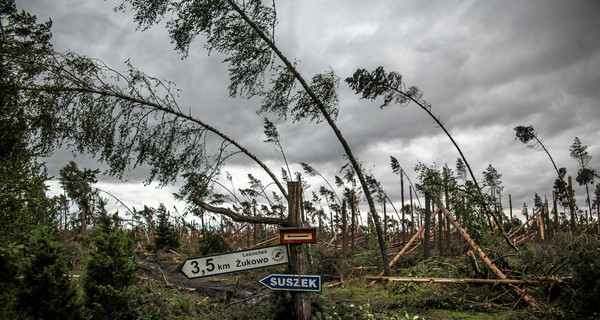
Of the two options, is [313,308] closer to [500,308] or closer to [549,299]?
[500,308]

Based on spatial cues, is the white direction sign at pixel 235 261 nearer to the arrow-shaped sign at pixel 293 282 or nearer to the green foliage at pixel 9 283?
the arrow-shaped sign at pixel 293 282

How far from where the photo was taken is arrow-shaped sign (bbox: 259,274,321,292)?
515cm

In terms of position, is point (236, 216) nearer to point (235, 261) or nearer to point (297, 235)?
point (235, 261)

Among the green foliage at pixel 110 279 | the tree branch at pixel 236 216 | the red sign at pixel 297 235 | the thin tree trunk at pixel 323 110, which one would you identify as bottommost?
the green foliage at pixel 110 279

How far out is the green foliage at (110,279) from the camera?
765 cm

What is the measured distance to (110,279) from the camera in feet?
26.0

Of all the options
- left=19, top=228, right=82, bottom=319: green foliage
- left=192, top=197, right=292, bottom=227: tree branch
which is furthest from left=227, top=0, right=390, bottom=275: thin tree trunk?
left=19, top=228, right=82, bottom=319: green foliage

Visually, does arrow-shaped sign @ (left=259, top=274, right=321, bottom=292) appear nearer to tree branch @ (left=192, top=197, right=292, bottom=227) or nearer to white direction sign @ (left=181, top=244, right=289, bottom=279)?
white direction sign @ (left=181, top=244, right=289, bottom=279)

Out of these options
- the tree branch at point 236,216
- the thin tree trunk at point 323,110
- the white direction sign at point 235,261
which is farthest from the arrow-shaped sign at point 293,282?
the thin tree trunk at point 323,110

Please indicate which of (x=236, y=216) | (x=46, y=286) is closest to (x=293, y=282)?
(x=236, y=216)

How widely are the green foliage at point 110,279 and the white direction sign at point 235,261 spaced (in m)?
3.79

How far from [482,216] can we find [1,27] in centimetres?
1534

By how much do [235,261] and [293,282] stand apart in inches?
38.2

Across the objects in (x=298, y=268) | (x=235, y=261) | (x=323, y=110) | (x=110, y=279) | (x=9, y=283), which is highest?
(x=323, y=110)
